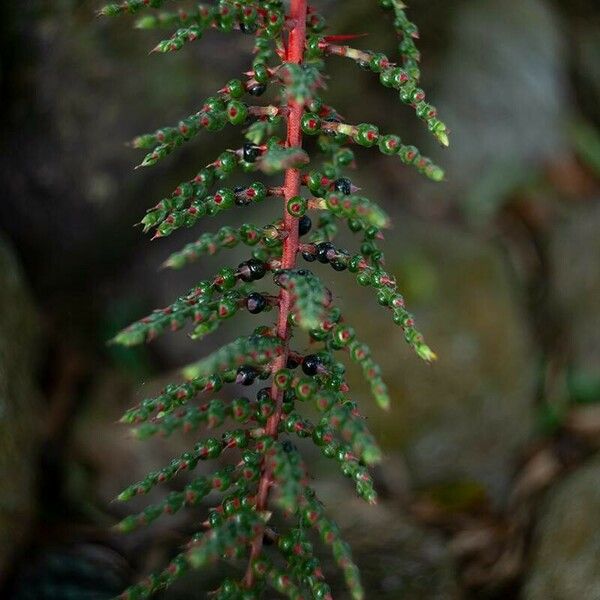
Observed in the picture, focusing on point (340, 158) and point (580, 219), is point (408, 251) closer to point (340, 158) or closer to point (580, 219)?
point (580, 219)

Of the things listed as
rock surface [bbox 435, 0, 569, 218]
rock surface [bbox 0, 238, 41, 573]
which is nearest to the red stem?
rock surface [bbox 0, 238, 41, 573]

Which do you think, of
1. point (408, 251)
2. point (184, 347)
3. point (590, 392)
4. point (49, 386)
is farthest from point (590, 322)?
point (49, 386)

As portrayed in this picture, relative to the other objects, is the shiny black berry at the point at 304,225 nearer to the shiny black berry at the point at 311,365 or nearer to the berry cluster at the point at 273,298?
the berry cluster at the point at 273,298

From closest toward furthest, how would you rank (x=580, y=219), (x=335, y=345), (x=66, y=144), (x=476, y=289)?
(x=335, y=345) → (x=66, y=144) → (x=476, y=289) → (x=580, y=219)

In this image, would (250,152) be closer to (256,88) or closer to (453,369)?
(256,88)

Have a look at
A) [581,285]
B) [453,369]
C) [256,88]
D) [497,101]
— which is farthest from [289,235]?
[497,101]

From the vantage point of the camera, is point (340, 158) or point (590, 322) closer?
point (340, 158)

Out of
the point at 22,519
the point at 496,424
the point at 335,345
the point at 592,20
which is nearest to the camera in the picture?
the point at 335,345
